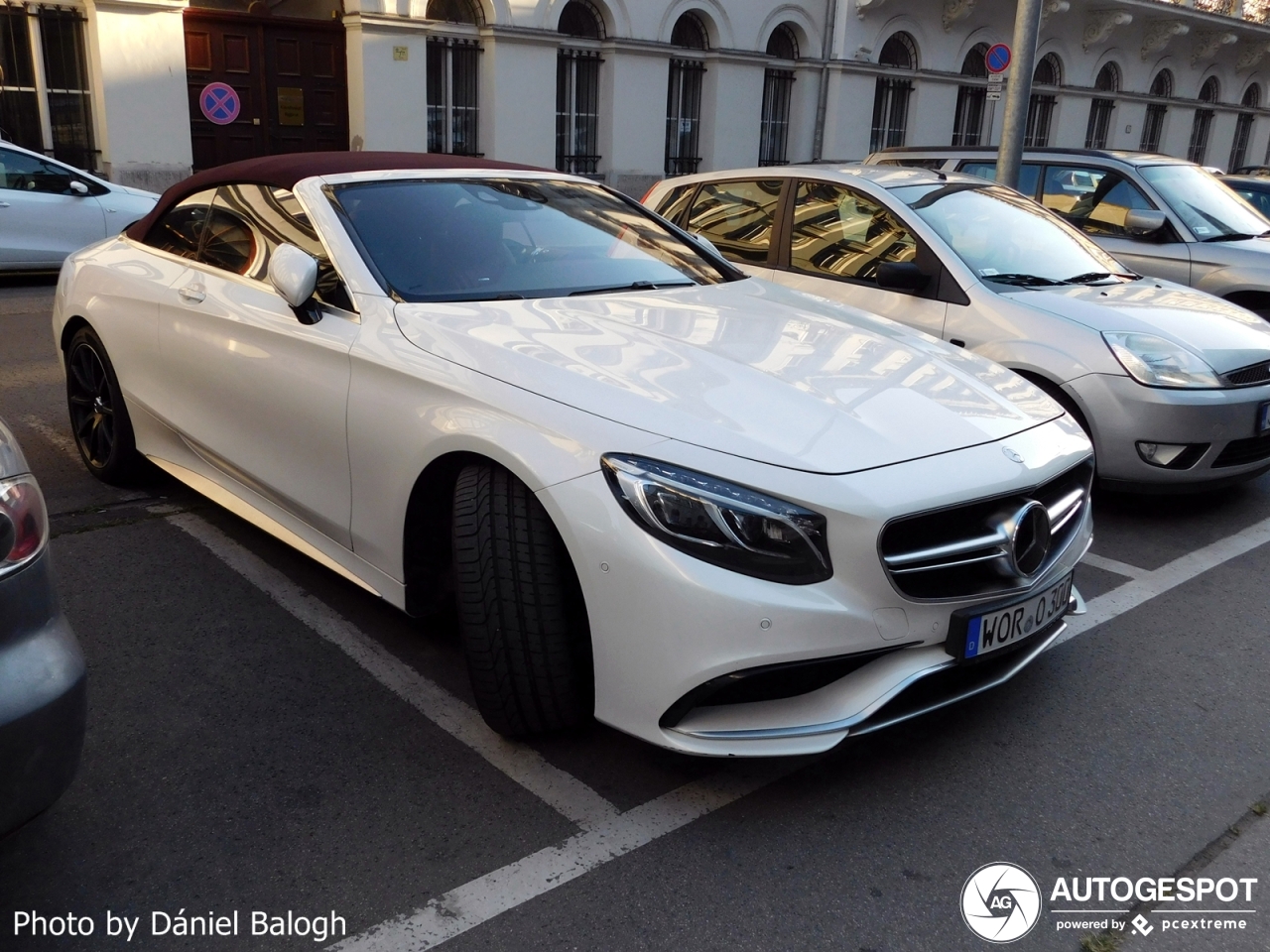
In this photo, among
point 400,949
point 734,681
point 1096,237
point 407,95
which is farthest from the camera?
point 407,95

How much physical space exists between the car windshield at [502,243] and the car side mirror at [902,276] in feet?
4.34

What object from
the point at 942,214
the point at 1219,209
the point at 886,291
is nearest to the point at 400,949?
the point at 886,291

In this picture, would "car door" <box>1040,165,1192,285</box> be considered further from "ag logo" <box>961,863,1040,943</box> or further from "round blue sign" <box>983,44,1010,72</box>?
"ag logo" <box>961,863,1040,943</box>

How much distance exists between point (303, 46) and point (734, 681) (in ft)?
49.8

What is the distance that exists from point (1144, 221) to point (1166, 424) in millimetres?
3063

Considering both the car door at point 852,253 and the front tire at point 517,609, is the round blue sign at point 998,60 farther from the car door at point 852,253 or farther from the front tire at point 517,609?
the front tire at point 517,609

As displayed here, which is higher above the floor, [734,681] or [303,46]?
[303,46]

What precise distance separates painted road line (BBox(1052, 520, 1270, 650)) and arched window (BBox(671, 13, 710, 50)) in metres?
15.1

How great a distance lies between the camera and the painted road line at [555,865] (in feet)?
7.70

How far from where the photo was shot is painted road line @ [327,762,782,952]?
7.70 ft

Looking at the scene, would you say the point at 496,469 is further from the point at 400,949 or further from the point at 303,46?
the point at 303,46

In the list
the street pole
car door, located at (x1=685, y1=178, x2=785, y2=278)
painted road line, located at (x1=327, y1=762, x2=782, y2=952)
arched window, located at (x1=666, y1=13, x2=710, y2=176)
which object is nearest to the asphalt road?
painted road line, located at (x1=327, y1=762, x2=782, y2=952)

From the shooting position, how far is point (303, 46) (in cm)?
1554

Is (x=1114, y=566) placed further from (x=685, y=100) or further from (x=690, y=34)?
(x=690, y=34)
